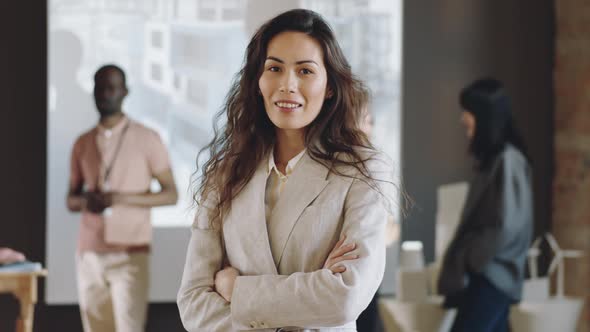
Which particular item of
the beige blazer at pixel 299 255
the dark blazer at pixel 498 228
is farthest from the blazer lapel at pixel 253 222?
the dark blazer at pixel 498 228

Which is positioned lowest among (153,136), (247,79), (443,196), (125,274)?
(125,274)

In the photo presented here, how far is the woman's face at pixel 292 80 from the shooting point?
173cm

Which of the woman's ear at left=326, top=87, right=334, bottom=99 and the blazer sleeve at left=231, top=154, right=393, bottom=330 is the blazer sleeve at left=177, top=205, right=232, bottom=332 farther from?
the woman's ear at left=326, top=87, right=334, bottom=99

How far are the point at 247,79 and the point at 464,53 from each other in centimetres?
327

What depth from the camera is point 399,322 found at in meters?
4.60

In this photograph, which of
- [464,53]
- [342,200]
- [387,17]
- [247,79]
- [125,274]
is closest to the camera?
[342,200]

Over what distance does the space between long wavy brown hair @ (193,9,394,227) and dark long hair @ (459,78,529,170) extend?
2181 mm

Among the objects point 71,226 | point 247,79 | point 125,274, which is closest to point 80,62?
point 71,226

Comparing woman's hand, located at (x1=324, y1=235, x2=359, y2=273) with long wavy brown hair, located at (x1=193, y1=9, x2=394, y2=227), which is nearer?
woman's hand, located at (x1=324, y1=235, x2=359, y2=273)

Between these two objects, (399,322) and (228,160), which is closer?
(228,160)

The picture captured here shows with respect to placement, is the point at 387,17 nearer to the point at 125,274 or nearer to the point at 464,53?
the point at 464,53

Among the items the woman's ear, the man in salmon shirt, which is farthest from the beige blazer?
the man in salmon shirt

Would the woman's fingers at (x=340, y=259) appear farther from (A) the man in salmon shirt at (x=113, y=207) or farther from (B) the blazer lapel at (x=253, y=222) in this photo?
(A) the man in salmon shirt at (x=113, y=207)

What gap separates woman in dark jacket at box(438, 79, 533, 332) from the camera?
379 cm
